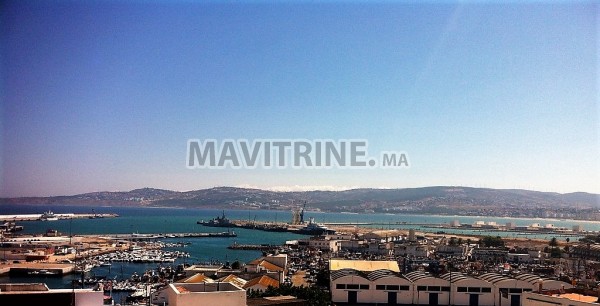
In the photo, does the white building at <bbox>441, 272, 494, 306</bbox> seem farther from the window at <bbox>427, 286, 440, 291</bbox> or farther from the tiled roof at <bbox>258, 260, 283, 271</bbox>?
the tiled roof at <bbox>258, 260, 283, 271</bbox>

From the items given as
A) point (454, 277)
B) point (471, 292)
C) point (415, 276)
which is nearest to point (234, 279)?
point (415, 276)

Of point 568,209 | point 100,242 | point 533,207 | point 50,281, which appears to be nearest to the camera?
point 50,281

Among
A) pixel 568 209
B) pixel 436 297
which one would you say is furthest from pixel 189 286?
pixel 568 209

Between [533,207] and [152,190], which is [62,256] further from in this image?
[533,207]

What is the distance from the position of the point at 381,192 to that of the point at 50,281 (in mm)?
39491

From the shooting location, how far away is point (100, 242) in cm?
1417

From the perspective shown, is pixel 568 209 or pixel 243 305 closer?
pixel 243 305

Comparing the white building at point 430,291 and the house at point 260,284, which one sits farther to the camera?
the white building at point 430,291

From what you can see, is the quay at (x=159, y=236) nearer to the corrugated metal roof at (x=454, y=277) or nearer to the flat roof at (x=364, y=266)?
the flat roof at (x=364, y=266)

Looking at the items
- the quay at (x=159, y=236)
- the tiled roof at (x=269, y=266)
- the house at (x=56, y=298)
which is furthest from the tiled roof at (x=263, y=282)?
the quay at (x=159, y=236)

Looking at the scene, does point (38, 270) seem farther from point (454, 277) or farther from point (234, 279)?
point (454, 277)

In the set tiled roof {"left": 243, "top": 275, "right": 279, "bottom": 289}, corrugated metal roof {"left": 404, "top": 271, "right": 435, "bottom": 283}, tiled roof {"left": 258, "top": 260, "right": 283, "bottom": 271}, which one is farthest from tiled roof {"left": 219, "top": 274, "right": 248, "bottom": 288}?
corrugated metal roof {"left": 404, "top": 271, "right": 435, "bottom": 283}

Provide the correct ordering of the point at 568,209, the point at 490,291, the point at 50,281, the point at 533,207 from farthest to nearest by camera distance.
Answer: the point at 533,207 → the point at 568,209 → the point at 50,281 → the point at 490,291

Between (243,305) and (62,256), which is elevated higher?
(243,305)
